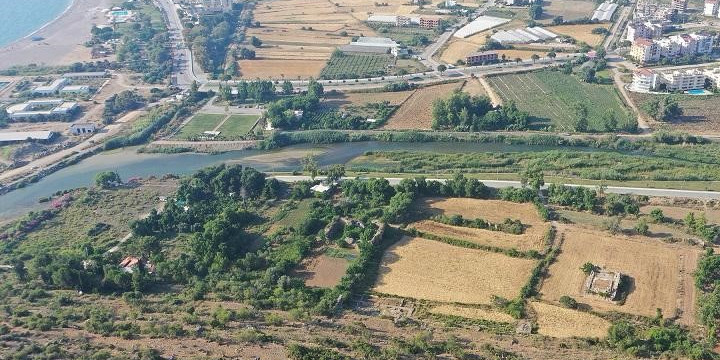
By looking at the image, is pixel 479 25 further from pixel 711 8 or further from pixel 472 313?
pixel 472 313

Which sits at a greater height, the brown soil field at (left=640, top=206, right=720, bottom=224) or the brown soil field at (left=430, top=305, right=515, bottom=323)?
the brown soil field at (left=640, top=206, right=720, bottom=224)

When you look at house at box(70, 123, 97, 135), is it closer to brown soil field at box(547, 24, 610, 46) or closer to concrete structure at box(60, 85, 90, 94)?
concrete structure at box(60, 85, 90, 94)

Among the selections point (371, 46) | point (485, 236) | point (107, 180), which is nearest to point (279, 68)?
point (371, 46)

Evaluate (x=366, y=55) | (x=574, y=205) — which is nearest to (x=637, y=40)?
(x=366, y=55)

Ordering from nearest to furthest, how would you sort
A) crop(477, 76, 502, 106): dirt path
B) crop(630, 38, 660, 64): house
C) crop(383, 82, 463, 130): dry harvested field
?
1. crop(383, 82, 463, 130): dry harvested field
2. crop(477, 76, 502, 106): dirt path
3. crop(630, 38, 660, 64): house

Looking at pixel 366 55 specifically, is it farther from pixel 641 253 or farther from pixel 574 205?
pixel 641 253

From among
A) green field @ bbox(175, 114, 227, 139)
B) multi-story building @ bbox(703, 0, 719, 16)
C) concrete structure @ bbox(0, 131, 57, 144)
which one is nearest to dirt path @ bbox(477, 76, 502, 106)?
green field @ bbox(175, 114, 227, 139)

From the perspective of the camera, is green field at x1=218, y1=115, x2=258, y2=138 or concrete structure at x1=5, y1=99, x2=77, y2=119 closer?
green field at x1=218, y1=115, x2=258, y2=138
